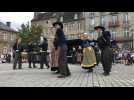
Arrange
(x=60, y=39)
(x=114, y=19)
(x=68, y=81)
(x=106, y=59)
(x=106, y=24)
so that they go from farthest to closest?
(x=106, y=24)
(x=114, y=19)
(x=106, y=59)
(x=60, y=39)
(x=68, y=81)

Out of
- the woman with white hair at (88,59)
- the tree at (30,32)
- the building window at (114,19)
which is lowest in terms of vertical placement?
the woman with white hair at (88,59)

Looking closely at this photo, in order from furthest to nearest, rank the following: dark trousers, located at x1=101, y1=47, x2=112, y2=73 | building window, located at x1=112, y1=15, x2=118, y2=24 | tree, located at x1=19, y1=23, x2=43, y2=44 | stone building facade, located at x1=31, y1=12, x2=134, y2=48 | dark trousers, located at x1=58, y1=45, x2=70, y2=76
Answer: building window, located at x1=112, y1=15, x2=118, y2=24 < stone building facade, located at x1=31, y1=12, x2=134, y2=48 < tree, located at x1=19, y1=23, x2=43, y2=44 < dark trousers, located at x1=101, y1=47, x2=112, y2=73 < dark trousers, located at x1=58, y1=45, x2=70, y2=76

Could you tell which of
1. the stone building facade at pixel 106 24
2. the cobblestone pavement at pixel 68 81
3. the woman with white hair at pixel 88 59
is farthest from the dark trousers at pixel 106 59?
the stone building facade at pixel 106 24

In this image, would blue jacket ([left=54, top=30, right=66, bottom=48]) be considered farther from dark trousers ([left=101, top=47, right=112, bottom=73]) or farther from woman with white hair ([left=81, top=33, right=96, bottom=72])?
woman with white hair ([left=81, top=33, right=96, bottom=72])

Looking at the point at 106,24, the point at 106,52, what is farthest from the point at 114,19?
the point at 106,52

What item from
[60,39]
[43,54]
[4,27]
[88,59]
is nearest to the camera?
[60,39]

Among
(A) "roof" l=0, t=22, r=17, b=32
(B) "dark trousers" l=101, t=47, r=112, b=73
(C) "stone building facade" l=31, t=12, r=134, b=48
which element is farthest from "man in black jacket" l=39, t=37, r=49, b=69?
(A) "roof" l=0, t=22, r=17, b=32

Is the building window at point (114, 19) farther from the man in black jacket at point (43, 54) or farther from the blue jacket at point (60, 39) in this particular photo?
the blue jacket at point (60, 39)

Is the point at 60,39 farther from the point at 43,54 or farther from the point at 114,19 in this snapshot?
the point at 114,19

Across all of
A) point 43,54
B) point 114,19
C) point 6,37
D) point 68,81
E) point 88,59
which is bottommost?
point 68,81

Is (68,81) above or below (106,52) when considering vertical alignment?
below

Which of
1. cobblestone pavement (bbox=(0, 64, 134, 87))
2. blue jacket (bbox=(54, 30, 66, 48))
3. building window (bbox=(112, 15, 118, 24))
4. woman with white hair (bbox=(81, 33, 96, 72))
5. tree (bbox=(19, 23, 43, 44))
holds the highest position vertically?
building window (bbox=(112, 15, 118, 24))
